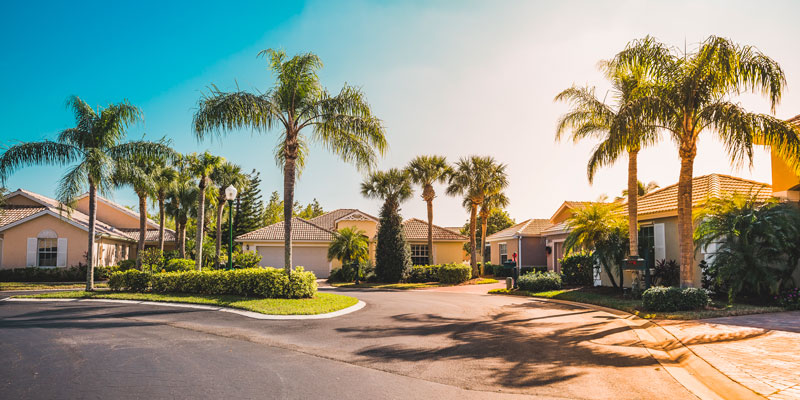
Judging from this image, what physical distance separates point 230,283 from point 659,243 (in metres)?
15.6

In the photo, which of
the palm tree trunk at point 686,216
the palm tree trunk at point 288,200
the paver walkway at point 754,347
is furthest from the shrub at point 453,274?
the paver walkway at point 754,347

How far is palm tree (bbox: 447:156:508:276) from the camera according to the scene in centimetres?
3061

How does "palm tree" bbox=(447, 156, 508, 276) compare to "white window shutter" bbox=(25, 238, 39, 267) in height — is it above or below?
above

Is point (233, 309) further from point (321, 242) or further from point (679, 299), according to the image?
point (321, 242)

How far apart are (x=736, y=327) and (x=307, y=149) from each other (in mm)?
14232

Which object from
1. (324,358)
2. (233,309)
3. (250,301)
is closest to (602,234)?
(250,301)

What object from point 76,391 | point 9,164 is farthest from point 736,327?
point 9,164

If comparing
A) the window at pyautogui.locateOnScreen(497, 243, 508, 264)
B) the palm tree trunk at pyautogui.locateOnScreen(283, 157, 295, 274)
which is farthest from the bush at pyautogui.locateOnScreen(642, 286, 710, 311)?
the window at pyautogui.locateOnScreen(497, 243, 508, 264)

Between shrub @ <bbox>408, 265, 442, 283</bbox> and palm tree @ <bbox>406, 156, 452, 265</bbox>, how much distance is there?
1730 mm

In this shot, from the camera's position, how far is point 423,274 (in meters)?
29.8

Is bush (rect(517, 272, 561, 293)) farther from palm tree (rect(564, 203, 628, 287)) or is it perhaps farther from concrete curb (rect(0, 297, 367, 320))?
concrete curb (rect(0, 297, 367, 320))

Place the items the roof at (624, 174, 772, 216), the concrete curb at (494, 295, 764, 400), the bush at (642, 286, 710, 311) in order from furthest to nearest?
the roof at (624, 174, 772, 216), the bush at (642, 286, 710, 311), the concrete curb at (494, 295, 764, 400)

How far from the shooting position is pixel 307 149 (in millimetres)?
17922

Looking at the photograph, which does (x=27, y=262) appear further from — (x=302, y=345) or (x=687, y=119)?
(x=687, y=119)
